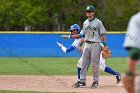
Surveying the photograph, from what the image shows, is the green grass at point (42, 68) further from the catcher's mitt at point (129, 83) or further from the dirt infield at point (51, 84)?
the catcher's mitt at point (129, 83)

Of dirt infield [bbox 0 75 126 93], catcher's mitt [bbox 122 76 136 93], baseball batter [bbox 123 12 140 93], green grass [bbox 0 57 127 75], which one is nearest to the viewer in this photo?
baseball batter [bbox 123 12 140 93]

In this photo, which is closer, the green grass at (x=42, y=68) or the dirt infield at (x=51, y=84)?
the dirt infield at (x=51, y=84)

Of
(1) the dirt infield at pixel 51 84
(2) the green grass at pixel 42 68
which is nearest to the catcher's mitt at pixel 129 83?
(1) the dirt infield at pixel 51 84

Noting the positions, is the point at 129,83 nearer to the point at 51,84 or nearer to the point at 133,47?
the point at 133,47

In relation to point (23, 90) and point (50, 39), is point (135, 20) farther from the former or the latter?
point (50, 39)

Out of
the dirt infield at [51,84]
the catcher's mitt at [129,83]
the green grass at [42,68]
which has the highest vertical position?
the catcher's mitt at [129,83]

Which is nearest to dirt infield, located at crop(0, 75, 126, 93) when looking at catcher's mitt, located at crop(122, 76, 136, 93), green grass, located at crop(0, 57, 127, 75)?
green grass, located at crop(0, 57, 127, 75)

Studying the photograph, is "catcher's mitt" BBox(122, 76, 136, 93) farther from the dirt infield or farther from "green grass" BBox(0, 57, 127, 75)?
"green grass" BBox(0, 57, 127, 75)

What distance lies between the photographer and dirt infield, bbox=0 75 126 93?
1191 centimetres

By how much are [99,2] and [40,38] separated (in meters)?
17.0

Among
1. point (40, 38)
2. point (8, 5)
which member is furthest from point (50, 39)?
point (8, 5)

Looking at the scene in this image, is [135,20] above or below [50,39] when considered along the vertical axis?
above

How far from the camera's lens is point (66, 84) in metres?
13.3

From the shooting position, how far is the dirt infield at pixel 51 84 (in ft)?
39.1
